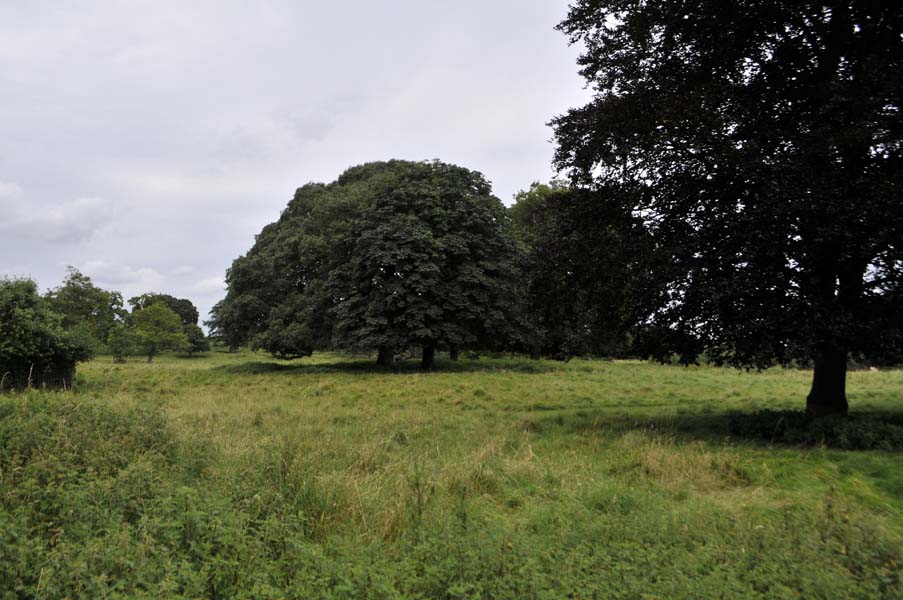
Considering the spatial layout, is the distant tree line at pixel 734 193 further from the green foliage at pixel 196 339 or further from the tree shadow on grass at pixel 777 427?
the green foliage at pixel 196 339

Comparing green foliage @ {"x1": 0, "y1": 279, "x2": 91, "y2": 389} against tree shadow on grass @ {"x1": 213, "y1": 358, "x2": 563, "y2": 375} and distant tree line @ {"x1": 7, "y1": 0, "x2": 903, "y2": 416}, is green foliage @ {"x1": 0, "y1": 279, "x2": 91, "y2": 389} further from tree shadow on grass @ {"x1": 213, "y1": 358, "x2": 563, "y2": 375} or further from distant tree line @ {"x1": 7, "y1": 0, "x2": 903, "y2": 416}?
tree shadow on grass @ {"x1": 213, "y1": 358, "x2": 563, "y2": 375}

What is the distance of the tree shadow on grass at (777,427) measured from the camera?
941cm

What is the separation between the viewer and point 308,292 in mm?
32062

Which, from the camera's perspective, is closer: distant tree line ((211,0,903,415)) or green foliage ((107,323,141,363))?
distant tree line ((211,0,903,415))

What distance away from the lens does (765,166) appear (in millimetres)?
9367

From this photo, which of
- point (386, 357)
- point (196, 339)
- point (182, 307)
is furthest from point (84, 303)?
point (182, 307)

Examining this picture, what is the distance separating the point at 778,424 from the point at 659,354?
2676 mm

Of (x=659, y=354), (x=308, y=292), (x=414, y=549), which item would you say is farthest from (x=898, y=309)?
(x=308, y=292)

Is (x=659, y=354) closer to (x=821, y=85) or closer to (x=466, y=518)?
(x=821, y=85)

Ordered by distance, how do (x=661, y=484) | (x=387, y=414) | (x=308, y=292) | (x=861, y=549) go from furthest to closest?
(x=308, y=292), (x=387, y=414), (x=661, y=484), (x=861, y=549)

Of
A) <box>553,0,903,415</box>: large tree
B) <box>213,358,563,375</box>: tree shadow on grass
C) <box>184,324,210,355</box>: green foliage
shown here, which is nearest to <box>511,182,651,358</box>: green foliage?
<box>553,0,903,415</box>: large tree

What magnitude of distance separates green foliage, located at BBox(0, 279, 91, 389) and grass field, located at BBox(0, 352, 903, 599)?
30.5ft

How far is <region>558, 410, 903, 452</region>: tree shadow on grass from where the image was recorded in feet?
30.9

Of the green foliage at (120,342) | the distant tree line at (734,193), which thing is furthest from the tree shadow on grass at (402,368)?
the green foliage at (120,342)
